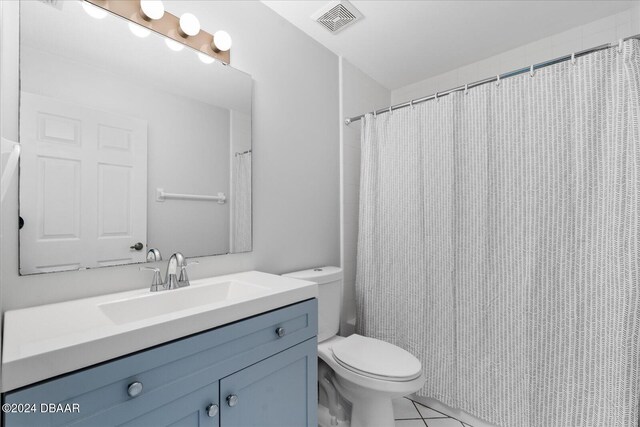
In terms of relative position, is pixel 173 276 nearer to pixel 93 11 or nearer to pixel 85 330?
pixel 85 330

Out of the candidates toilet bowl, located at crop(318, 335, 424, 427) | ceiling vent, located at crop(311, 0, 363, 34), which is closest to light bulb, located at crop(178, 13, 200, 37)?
ceiling vent, located at crop(311, 0, 363, 34)

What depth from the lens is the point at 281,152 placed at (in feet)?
5.79

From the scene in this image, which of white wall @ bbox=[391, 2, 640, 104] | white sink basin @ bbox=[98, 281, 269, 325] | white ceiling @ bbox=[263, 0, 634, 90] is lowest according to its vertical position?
white sink basin @ bbox=[98, 281, 269, 325]

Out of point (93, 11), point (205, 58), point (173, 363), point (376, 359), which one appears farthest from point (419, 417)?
point (93, 11)

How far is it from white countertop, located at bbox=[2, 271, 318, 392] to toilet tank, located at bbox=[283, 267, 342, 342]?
560 mm

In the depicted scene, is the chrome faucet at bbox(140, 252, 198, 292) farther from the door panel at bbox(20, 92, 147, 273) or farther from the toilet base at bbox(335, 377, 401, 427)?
the toilet base at bbox(335, 377, 401, 427)

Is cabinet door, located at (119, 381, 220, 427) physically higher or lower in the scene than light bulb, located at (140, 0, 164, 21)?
lower

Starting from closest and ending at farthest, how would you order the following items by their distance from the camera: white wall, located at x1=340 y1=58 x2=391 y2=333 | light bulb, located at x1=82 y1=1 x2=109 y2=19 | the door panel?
the door panel → light bulb, located at x1=82 y1=1 x2=109 y2=19 → white wall, located at x1=340 y1=58 x2=391 y2=333

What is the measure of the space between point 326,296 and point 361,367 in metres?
0.43

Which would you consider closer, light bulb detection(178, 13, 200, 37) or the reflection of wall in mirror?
the reflection of wall in mirror

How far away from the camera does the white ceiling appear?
Answer: 1684mm

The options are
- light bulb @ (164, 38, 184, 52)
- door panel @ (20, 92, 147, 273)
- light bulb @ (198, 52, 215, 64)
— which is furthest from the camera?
light bulb @ (198, 52, 215, 64)

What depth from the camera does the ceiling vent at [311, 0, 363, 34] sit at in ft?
5.47

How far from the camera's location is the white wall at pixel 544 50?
1743mm
